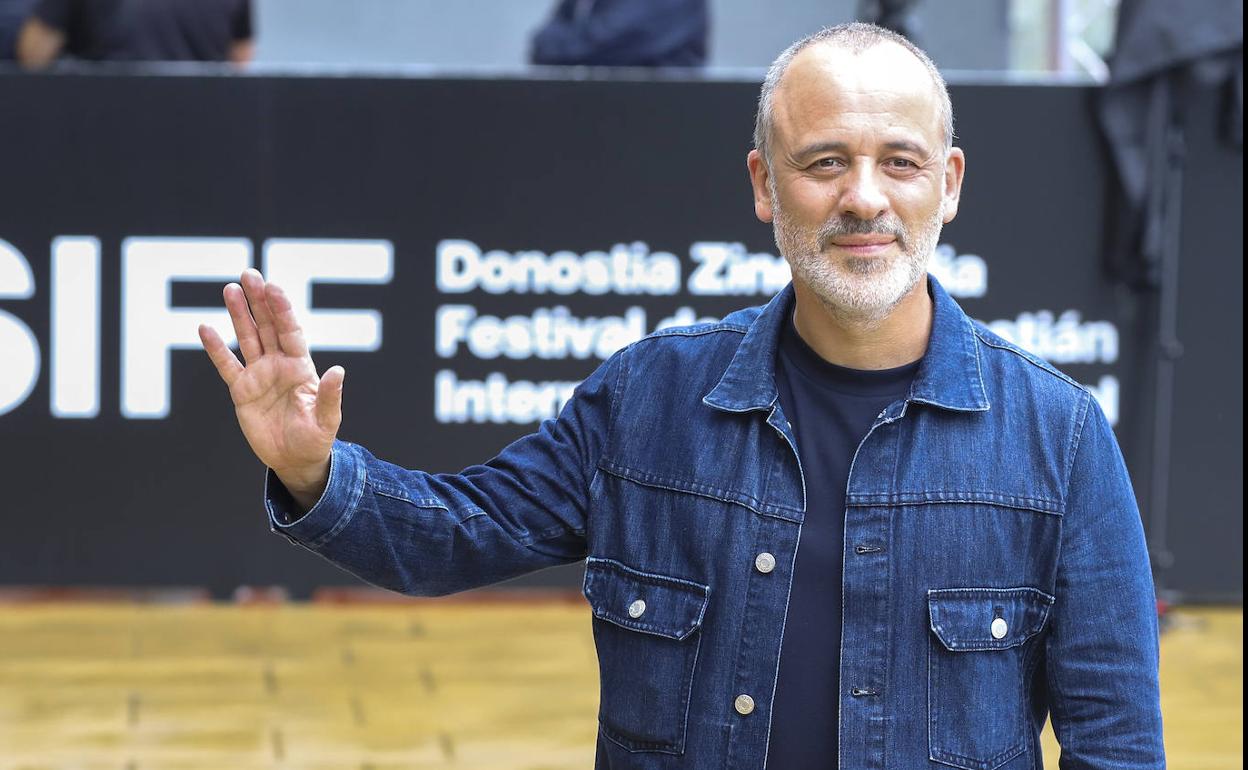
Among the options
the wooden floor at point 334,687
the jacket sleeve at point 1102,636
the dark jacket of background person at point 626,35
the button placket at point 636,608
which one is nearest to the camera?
the jacket sleeve at point 1102,636

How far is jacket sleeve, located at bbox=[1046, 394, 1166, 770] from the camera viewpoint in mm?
2031

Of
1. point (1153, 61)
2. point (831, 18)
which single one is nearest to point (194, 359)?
point (1153, 61)

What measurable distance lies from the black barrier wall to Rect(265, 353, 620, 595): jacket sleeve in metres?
3.47

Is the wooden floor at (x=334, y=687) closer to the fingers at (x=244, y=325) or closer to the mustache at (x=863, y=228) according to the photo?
the fingers at (x=244, y=325)

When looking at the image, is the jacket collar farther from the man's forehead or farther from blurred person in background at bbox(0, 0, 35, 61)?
blurred person in background at bbox(0, 0, 35, 61)

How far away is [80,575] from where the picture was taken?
19.0 feet

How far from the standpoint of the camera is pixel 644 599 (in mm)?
2146

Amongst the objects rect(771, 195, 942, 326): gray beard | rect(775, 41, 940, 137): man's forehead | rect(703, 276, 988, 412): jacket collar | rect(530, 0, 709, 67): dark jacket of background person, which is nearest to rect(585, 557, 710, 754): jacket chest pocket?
rect(703, 276, 988, 412): jacket collar

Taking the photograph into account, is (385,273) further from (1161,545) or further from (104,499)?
(1161,545)

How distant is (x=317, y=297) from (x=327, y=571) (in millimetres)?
910

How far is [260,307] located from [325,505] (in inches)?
9.7

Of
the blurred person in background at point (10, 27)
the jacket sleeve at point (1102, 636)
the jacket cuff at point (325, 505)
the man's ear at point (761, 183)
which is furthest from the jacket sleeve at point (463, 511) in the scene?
the blurred person in background at point (10, 27)

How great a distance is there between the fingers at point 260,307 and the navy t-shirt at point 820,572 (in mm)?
620

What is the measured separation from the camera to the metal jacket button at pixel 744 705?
6.76 ft
